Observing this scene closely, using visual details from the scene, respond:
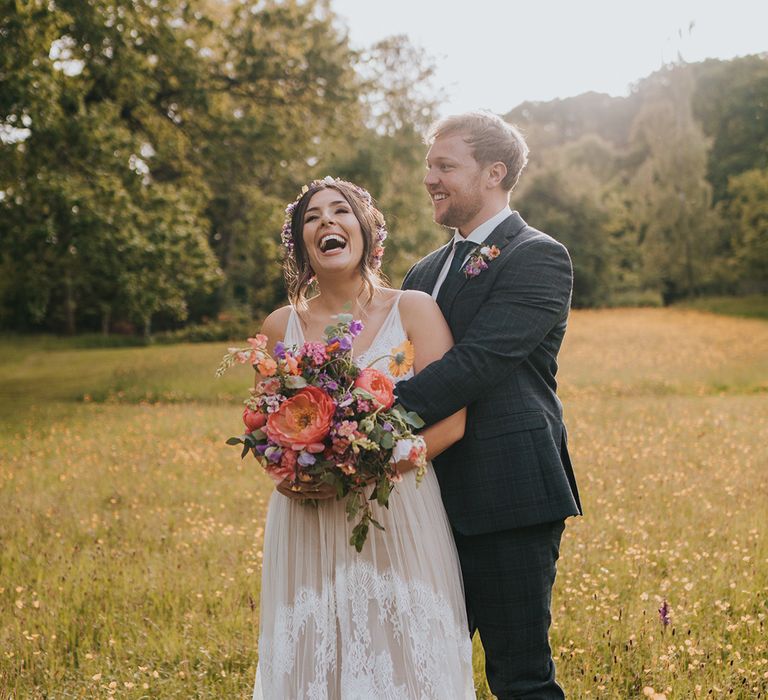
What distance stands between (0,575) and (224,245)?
26.0 m

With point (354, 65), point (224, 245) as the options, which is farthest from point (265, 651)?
point (224, 245)

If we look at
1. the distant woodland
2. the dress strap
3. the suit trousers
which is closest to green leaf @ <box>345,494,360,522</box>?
the suit trousers

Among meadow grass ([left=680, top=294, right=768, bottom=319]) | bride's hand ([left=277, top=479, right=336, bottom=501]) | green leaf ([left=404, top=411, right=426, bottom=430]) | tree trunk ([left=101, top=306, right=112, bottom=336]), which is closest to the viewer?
green leaf ([left=404, top=411, right=426, bottom=430])

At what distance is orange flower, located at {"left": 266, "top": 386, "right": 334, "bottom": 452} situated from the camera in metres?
2.38

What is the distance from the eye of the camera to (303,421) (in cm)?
244

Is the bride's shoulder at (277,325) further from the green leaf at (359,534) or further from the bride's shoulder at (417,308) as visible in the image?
the green leaf at (359,534)

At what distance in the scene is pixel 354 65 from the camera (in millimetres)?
18219

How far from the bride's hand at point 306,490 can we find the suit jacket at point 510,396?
45 cm

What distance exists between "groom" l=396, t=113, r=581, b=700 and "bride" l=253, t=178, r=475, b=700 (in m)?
0.11

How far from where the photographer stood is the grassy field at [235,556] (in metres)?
3.98

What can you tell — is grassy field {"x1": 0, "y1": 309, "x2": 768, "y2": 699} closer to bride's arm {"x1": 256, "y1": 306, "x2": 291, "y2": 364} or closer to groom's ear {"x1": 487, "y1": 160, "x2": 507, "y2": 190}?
bride's arm {"x1": 256, "y1": 306, "x2": 291, "y2": 364}

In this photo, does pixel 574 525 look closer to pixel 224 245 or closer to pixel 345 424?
pixel 345 424

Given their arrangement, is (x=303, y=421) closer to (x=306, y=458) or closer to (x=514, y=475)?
(x=306, y=458)

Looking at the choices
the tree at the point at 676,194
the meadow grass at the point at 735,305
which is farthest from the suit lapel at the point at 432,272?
the tree at the point at 676,194
